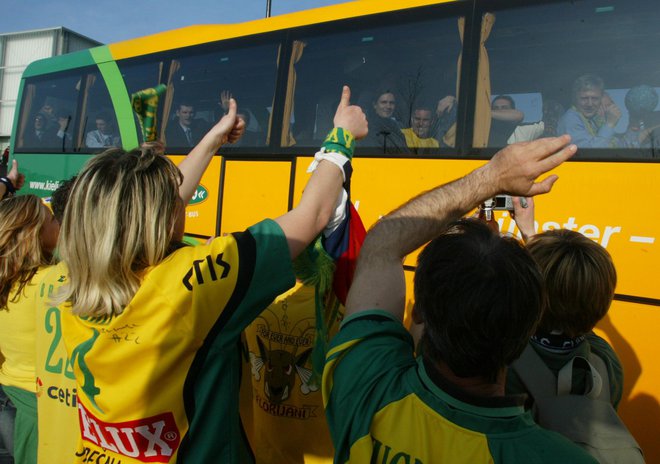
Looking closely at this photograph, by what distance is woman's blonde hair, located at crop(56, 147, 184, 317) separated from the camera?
4.48 feet

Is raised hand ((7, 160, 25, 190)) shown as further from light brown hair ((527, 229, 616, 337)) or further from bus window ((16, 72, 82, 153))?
bus window ((16, 72, 82, 153))

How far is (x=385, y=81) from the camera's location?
474cm

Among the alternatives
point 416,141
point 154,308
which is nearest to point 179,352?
point 154,308

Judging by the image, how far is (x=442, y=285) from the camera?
1.11 metres

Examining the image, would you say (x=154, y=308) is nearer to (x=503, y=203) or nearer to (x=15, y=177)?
(x=503, y=203)

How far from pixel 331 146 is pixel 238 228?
393 centimetres

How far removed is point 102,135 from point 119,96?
0.60 meters

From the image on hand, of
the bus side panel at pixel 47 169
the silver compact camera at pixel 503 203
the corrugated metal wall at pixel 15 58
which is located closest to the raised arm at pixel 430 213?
the silver compact camera at pixel 503 203

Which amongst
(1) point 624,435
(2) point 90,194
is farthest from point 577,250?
(2) point 90,194

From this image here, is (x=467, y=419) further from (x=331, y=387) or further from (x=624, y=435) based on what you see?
(x=624, y=435)

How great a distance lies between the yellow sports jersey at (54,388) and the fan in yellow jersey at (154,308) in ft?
0.70

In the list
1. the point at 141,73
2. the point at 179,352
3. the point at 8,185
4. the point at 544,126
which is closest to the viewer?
the point at 179,352

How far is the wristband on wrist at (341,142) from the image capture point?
1.58 meters

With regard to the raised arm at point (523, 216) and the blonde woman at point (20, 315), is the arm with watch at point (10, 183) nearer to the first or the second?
the blonde woman at point (20, 315)
